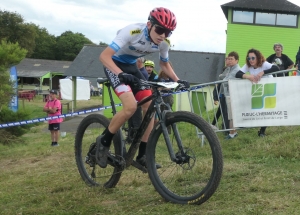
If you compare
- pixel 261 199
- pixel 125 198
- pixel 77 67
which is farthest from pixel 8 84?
pixel 77 67

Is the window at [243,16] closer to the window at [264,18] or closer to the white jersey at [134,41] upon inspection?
the window at [264,18]

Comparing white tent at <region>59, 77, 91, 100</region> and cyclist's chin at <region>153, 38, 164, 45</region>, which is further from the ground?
cyclist's chin at <region>153, 38, 164, 45</region>

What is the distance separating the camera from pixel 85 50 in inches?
1544

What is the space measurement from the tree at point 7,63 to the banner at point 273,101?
16.5 feet

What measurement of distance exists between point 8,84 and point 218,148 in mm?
6692

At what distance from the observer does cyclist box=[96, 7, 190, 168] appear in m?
4.13

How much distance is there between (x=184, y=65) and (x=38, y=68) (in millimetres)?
43701

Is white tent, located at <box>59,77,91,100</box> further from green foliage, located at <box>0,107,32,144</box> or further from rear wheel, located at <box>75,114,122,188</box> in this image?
rear wheel, located at <box>75,114,122,188</box>

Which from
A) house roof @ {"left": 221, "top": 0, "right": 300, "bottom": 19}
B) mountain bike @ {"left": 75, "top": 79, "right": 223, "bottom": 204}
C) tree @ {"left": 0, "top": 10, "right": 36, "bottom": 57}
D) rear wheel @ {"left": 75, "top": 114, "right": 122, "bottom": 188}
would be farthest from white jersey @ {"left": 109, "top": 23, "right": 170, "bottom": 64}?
tree @ {"left": 0, "top": 10, "right": 36, "bottom": 57}

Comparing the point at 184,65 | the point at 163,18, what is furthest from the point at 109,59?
the point at 184,65

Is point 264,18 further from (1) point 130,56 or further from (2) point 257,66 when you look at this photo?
(1) point 130,56

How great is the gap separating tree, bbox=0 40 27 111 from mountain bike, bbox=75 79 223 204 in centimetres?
517

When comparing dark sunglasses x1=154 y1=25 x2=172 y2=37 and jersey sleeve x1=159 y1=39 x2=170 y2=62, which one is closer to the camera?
dark sunglasses x1=154 y1=25 x2=172 y2=37

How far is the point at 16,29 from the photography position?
255 feet
